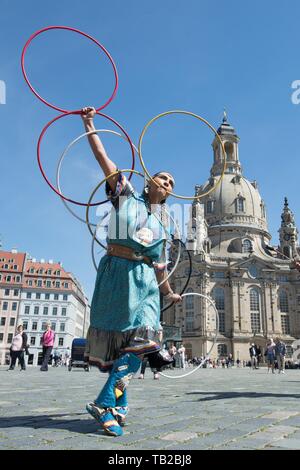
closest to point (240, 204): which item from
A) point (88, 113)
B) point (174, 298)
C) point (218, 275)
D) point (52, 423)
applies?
point (218, 275)

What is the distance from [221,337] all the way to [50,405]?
7576cm

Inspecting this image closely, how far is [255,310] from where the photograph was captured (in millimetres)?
83062

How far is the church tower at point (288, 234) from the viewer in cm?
9512

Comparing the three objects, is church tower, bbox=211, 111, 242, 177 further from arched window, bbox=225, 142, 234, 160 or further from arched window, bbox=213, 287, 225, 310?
arched window, bbox=213, 287, 225, 310

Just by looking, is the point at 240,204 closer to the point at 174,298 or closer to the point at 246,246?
the point at 246,246

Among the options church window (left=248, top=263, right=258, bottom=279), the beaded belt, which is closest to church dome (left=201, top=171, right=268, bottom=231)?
church window (left=248, top=263, right=258, bottom=279)

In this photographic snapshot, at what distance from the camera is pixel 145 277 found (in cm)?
464

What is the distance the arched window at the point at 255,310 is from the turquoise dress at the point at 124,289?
81083 mm

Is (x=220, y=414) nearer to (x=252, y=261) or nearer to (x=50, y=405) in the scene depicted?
(x=50, y=405)

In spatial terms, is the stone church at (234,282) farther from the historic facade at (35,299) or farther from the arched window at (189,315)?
the historic facade at (35,299)

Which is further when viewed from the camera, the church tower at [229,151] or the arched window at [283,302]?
the church tower at [229,151]

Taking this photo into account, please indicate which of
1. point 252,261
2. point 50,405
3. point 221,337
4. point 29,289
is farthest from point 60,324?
point 50,405

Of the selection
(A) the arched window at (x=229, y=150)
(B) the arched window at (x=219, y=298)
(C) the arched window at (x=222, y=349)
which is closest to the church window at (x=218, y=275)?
(B) the arched window at (x=219, y=298)
